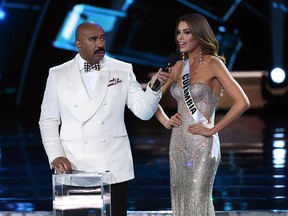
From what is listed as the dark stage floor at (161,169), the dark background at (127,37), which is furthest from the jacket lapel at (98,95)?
the dark background at (127,37)

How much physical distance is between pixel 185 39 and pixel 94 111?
64cm

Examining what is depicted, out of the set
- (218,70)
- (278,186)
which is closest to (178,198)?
(218,70)

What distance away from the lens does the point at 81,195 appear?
10.4ft

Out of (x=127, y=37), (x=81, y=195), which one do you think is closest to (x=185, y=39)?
(x=81, y=195)

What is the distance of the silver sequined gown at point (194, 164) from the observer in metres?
3.72

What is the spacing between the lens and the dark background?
1268 cm

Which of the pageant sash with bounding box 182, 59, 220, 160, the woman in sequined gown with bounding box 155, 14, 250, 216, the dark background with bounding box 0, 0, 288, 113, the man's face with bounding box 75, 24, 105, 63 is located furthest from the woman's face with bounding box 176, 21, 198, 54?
the dark background with bounding box 0, 0, 288, 113

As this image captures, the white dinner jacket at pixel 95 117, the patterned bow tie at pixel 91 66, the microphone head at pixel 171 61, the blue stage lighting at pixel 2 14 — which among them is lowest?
the white dinner jacket at pixel 95 117

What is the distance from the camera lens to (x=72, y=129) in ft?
11.1

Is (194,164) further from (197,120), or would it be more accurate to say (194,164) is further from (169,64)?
(169,64)

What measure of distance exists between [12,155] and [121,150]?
476 cm

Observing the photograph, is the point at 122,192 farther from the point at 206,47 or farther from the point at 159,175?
the point at 159,175

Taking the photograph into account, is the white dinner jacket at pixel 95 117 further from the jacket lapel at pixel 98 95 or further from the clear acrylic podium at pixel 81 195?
the clear acrylic podium at pixel 81 195

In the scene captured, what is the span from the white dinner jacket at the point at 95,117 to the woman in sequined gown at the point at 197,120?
0.44 metres
